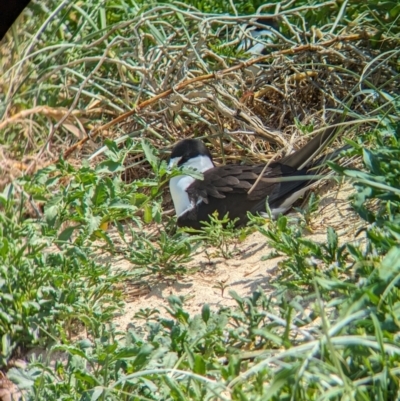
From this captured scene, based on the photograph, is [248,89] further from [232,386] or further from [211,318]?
[232,386]

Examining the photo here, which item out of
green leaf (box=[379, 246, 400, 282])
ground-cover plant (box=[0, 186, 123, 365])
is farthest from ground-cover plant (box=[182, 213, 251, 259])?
green leaf (box=[379, 246, 400, 282])

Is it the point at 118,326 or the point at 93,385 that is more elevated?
the point at 93,385

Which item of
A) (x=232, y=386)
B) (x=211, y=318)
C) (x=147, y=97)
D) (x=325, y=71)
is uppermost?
(x=232, y=386)

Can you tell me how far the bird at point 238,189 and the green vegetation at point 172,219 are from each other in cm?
20

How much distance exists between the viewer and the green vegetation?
2.42 metres

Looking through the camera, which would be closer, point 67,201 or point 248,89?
point 67,201

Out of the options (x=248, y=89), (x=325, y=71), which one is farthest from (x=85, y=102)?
(x=325, y=71)

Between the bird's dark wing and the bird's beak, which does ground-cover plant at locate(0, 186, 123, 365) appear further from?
the bird's beak

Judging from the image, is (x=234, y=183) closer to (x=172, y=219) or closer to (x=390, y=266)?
(x=172, y=219)

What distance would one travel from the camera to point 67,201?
3758 mm

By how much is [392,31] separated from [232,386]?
3121 millimetres

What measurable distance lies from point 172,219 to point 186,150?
559 millimetres

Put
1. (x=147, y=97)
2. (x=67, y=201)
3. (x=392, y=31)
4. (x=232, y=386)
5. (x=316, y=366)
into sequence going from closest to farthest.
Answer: (x=316, y=366) → (x=232, y=386) → (x=67, y=201) → (x=392, y=31) → (x=147, y=97)

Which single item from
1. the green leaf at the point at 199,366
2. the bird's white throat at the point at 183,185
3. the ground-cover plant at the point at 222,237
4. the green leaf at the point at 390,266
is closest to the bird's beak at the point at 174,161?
the bird's white throat at the point at 183,185
